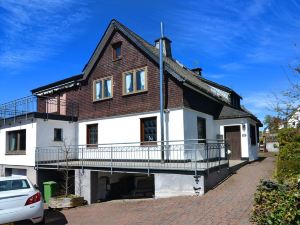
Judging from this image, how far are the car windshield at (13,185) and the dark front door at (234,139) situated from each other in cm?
1384

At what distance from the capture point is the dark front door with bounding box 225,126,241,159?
805 inches

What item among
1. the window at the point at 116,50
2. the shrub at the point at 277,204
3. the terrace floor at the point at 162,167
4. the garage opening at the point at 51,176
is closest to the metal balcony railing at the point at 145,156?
the terrace floor at the point at 162,167

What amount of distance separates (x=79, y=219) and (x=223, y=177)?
642cm

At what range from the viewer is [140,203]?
39.0 ft

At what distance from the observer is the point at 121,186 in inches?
695

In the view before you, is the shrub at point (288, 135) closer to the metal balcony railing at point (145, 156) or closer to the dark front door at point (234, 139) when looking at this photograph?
the metal balcony railing at point (145, 156)

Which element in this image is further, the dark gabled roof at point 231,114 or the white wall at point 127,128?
the dark gabled roof at point 231,114

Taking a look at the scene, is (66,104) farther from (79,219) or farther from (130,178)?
(79,219)

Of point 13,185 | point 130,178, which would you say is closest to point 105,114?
point 130,178

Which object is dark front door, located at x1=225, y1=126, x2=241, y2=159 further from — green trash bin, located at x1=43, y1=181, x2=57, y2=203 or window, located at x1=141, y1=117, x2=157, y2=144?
green trash bin, located at x1=43, y1=181, x2=57, y2=203

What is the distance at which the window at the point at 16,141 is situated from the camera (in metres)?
20.2

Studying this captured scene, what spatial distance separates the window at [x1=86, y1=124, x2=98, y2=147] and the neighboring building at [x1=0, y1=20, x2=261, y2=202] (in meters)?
0.07

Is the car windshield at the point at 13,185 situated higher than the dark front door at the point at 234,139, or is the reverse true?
the dark front door at the point at 234,139

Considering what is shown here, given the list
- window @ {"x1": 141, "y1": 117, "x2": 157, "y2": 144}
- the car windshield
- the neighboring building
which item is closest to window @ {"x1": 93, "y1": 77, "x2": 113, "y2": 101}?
the neighboring building
